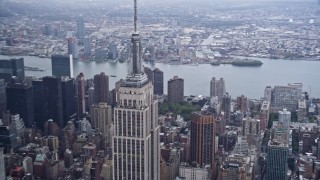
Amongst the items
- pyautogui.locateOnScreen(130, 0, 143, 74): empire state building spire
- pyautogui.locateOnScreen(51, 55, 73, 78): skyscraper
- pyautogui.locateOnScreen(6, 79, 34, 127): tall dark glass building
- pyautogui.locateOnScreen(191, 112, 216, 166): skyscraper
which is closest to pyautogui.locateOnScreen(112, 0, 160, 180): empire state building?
pyautogui.locateOnScreen(130, 0, 143, 74): empire state building spire

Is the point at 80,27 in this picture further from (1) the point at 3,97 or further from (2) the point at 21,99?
(1) the point at 3,97

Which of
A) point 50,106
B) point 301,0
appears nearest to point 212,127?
point 50,106

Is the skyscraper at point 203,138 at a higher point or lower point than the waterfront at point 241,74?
lower

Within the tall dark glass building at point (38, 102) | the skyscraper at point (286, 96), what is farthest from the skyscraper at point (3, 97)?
the skyscraper at point (286, 96)

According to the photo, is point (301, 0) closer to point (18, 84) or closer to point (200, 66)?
point (200, 66)

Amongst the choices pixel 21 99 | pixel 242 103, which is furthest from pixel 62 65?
pixel 242 103

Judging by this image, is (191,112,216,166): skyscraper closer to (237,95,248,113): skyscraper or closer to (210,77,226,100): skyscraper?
(237,95,248,113): skyscraper

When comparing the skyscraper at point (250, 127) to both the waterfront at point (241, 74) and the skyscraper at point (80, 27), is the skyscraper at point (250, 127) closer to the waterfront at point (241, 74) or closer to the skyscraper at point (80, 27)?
the waterfront at point (241, 74)
